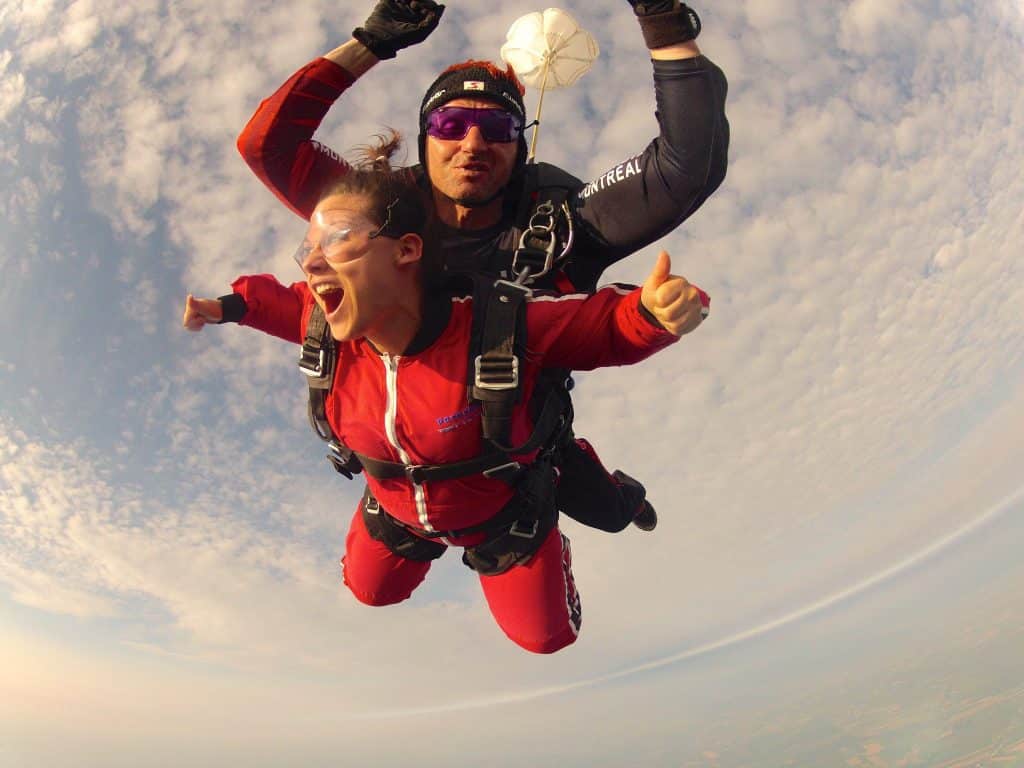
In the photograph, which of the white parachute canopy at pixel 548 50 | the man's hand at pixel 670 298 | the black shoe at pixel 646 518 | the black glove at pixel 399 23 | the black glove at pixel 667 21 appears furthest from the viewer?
the black shoe at pixel 646 518

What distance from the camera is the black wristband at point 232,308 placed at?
2459 millimetres

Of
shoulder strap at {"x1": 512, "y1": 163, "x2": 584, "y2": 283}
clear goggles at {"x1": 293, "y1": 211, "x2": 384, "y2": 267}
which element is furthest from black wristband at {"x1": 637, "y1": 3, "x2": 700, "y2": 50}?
clear goggles at {"x1": 293, "y1": 211, "x2": 384, "y2": 267}

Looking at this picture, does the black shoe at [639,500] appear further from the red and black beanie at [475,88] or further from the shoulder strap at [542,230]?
the red and black beanie at [475,88]

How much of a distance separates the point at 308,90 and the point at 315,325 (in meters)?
1.03

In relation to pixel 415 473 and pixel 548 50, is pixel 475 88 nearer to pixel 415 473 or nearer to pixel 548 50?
pixel 548 50

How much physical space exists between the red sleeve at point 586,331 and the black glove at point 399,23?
1228 mm

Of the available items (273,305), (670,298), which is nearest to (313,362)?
(273,305)

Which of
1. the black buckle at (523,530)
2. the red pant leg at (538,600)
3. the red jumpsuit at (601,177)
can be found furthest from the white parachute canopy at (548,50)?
the red pant leg at (538,600)

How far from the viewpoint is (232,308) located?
246 centimetres

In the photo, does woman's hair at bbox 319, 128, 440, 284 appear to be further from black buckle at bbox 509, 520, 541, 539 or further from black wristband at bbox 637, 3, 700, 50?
black buckle at bbox 509, 520, 541, 539

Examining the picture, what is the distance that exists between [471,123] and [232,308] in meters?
1.52

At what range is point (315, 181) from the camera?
2.48 metres

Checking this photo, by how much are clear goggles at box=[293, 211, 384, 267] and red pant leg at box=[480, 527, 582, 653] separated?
7.05ft

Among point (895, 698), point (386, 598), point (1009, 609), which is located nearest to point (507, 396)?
point (386, 598)
